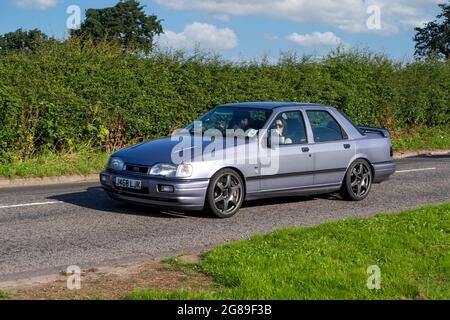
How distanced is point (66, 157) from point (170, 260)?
355 inches

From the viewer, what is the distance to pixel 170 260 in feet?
23.4

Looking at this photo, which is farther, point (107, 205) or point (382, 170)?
point (382, 170)

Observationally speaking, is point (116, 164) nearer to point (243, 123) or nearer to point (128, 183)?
point (128, 183)

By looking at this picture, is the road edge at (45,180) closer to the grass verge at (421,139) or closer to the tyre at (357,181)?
the tyre at (357,181)

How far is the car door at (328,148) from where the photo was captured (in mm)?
11016

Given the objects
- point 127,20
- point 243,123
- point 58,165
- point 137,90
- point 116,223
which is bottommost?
point 116,223

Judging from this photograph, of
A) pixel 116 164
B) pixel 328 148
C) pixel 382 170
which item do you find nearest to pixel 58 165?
pixel 116 164

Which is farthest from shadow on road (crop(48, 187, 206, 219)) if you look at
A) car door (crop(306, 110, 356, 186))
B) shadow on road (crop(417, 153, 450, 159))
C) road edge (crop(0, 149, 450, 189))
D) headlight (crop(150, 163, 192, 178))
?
shadow on road (crop(417, 153, 450, 159))

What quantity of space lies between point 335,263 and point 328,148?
454 centimetres

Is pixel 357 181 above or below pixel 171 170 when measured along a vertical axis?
below

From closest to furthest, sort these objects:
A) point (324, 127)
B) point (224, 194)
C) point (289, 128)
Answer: point (224, 194) < point (289, 128) < point (324, 127)

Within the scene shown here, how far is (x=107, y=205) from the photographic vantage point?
10.8m

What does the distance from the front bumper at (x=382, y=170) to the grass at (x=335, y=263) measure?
2988 mm

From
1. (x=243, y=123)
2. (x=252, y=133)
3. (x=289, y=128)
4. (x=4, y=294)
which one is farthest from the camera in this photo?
(x=289, y=128)
